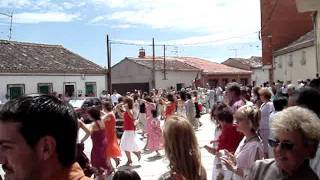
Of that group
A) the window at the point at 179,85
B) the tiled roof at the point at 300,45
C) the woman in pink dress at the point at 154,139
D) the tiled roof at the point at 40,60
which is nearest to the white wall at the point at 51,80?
the tiled roof at the point at 40,60

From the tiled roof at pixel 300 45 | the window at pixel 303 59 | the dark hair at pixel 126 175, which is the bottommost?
the dark hair at pixel 126 175

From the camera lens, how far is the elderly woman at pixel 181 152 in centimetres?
404

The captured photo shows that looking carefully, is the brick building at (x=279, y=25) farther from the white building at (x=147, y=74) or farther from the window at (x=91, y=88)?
the window at (x=91, y=88)

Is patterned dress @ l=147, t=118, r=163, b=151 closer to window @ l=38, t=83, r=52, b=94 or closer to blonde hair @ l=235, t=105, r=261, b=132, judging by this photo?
blonde hair @ l=235, t=105, r=261, b=132

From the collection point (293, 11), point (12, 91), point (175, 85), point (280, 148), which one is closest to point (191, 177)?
point (280, 148)

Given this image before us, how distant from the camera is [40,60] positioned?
132 ft

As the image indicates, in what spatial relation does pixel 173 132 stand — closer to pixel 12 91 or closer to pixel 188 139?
pixel 188 139

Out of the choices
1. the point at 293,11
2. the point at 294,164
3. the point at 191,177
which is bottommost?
the point at 191,177

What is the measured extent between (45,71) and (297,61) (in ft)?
62.5

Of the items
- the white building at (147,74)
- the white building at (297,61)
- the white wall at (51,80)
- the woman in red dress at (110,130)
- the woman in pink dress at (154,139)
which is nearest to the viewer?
the woman in red dress at (110,130)

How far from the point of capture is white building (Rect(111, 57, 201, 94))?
182ft

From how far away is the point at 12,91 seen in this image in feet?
119

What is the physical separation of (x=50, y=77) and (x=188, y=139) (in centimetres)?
Answer: 3588

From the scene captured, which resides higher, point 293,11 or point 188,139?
point 293,11
